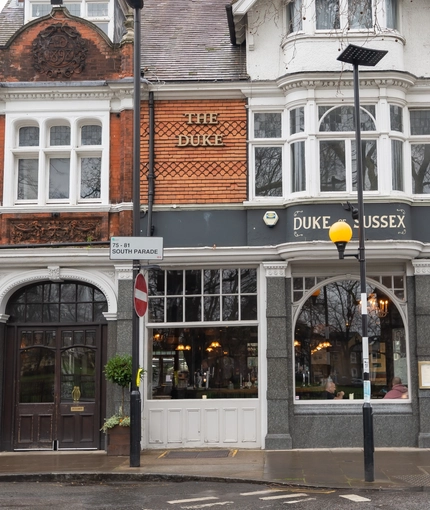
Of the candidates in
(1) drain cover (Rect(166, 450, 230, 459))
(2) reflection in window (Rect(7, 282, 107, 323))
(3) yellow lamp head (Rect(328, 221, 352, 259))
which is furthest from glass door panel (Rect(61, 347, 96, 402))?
(3) yellow lamp head (Rect(328, 221, 352, 259))

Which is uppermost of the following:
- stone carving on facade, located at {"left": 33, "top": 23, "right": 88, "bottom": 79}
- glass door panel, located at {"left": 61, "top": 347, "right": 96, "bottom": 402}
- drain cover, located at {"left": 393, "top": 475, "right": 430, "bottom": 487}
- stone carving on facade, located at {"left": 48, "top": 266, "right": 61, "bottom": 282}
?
stone carving on facade, located at {"left": 33, "top": 23, "right": 88, "bottom": 79}

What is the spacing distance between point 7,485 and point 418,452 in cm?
757

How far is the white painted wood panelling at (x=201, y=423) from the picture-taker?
15.5m

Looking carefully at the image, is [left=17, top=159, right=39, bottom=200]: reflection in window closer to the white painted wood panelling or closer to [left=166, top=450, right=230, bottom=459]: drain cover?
the white painted wood panelling

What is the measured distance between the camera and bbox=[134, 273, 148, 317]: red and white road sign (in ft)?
41.6

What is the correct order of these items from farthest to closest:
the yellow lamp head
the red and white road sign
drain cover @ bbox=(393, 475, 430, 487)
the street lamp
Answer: the red and white road sign, the yellow lamp head, the street lamp, drain cover @ bbox=(393, 475, 430, 487)

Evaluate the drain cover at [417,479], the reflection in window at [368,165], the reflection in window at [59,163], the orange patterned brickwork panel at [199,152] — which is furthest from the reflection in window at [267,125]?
the drain cover at [417,479]

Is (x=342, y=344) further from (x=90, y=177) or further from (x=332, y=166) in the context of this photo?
(x=90, y=177)

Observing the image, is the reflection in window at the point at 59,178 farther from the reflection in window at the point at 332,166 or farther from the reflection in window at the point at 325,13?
the reflection in window at the point at 325,13

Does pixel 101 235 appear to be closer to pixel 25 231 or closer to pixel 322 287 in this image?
pixel 25 231

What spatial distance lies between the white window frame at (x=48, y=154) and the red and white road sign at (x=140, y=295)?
366 cm

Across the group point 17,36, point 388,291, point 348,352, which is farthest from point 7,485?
point 17,36

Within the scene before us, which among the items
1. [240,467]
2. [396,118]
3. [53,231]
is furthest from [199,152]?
[240,467]

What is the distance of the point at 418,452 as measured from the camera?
47.3 feet
